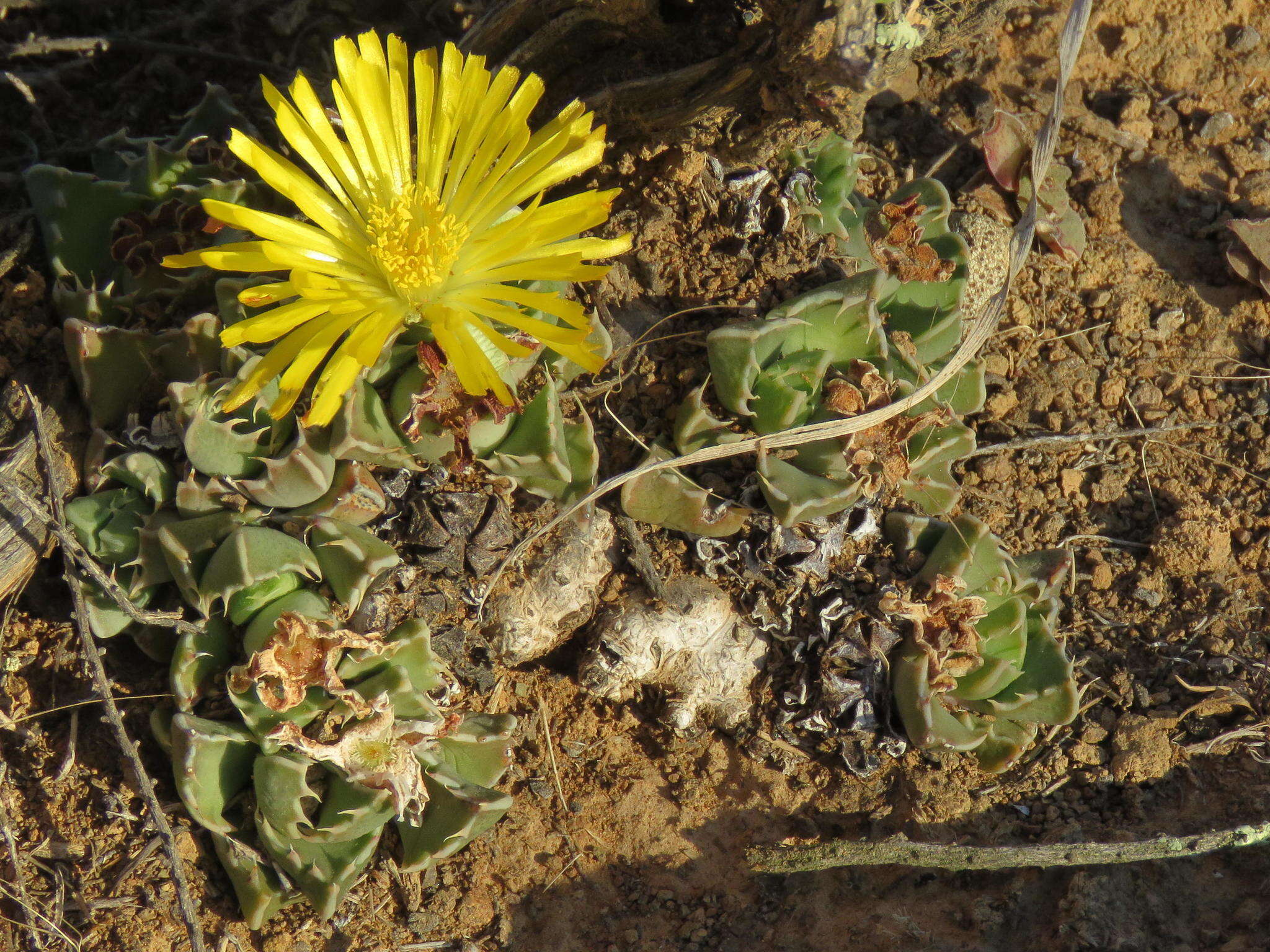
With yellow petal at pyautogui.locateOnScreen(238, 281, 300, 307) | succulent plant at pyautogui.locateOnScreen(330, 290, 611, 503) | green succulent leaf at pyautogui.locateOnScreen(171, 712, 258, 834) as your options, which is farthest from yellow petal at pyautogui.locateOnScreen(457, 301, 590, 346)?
green succulent leaf at pyautogui.locateOnScreen(171, 712, 258, 834)

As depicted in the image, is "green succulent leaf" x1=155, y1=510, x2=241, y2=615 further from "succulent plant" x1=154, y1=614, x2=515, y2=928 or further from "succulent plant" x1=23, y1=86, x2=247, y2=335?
"succulent plant" x1=23, y1=86, x2=247, y2=335

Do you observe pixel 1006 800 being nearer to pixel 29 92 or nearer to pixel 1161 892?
pixel 1161 892

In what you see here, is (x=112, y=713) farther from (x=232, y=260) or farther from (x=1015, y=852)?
(x=1015, y=852)

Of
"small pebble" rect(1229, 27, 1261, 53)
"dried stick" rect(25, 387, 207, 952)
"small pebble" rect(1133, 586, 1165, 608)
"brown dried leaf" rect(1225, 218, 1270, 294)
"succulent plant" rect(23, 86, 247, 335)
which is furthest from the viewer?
"small pebble" rect(1229, 27, 1261, 53)

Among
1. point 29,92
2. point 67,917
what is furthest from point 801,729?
point 29,92

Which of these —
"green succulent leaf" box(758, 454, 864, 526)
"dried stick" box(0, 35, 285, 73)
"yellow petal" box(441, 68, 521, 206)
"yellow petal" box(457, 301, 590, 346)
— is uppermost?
"dried stick" box(0, 35, 285, 73)

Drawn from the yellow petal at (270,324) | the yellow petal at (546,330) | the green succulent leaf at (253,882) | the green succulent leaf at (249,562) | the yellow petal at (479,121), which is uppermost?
the yellow petal at (479,121)

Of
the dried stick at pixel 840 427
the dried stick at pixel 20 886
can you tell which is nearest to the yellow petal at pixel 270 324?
the dried stick at pixel 840 427

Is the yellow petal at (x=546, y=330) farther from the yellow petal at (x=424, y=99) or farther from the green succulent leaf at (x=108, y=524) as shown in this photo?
the green succulent leaf at (x=108, y=524)
